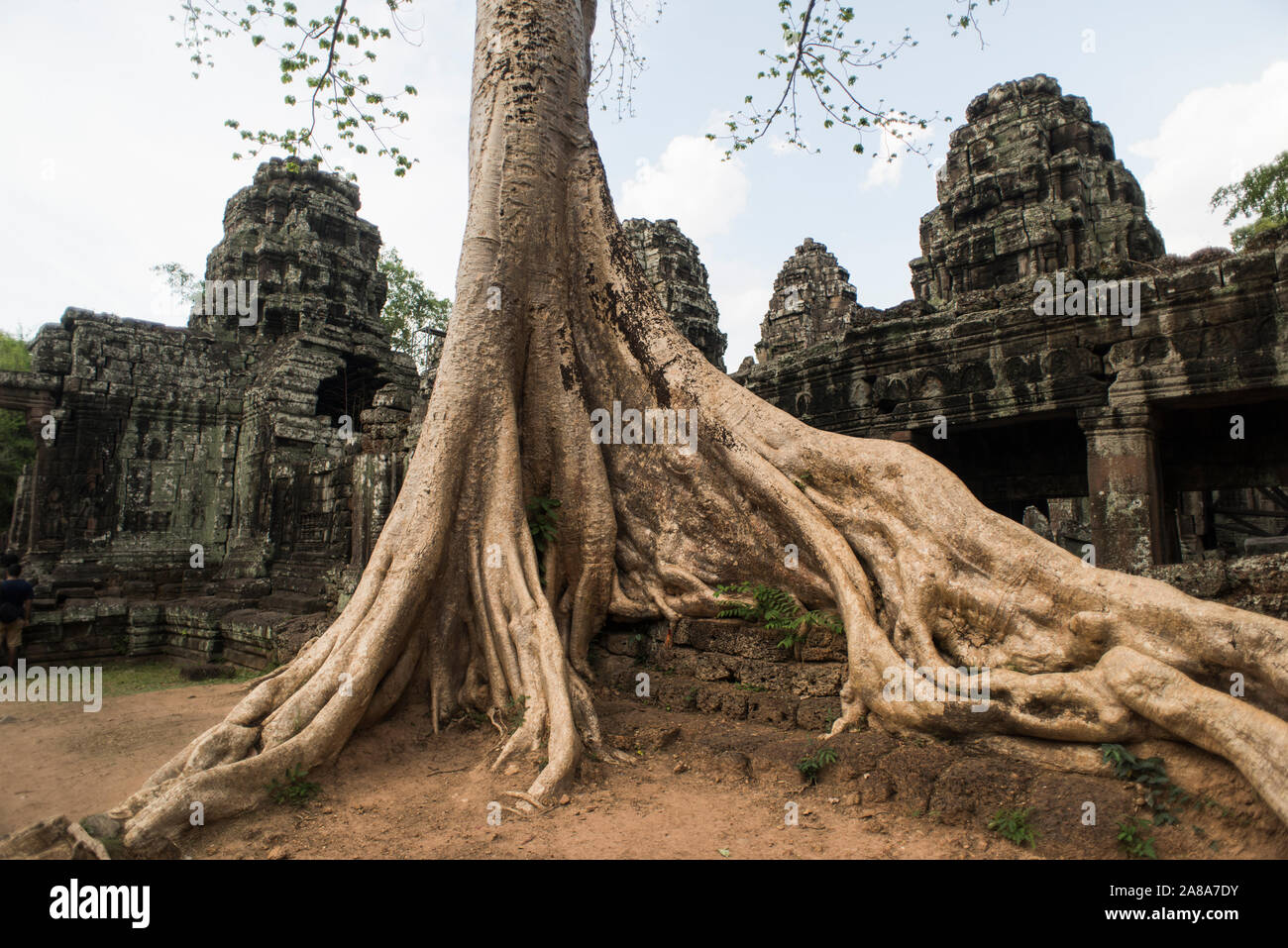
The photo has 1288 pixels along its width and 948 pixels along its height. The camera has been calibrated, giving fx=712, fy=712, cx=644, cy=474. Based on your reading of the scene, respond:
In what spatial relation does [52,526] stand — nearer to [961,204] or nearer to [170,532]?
[170,532]

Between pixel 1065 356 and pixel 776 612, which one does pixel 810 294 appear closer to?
pixel 1065 356

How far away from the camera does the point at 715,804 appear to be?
2.86 m

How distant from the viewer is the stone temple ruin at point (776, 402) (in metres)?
5.19

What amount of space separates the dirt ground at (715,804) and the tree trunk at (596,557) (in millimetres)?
129

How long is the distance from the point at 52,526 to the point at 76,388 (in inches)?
81.3

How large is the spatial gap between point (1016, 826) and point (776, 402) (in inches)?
233

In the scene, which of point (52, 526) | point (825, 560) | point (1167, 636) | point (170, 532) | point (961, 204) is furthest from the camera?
point (170, 532)

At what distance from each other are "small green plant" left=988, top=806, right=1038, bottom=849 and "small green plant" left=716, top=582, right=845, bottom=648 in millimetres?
1161

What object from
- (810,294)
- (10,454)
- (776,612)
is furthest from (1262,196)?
(10,454)

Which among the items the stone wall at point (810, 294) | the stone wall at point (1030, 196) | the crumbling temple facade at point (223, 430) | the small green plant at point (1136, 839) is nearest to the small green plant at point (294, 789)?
the small green plant at point (1136, 839)

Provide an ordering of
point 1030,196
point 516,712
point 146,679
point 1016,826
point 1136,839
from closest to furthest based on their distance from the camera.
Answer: point 1136,839, point 1016,826, point 516,712, point 146,679, point 1030,196

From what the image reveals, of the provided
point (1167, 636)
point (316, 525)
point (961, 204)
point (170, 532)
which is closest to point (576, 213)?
point (1167, 636)

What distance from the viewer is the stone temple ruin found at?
17.0ft

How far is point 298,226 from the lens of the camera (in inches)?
508
